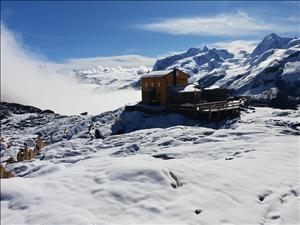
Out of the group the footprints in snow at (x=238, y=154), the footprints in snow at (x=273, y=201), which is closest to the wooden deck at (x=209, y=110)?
the footprints in snow at (x=238, y=154)

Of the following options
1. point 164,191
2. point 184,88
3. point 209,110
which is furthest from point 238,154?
point 184,88

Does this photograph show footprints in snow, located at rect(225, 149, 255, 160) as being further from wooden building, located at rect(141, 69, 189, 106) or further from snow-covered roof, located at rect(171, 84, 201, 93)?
wooden building, located at rect(141, 69, 189, 106)

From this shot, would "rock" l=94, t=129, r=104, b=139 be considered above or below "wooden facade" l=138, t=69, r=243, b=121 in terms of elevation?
below

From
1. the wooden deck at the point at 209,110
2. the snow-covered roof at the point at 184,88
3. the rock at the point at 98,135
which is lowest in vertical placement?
the rock at the point at 98,135

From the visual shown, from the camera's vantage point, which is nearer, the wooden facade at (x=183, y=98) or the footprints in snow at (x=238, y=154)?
the footprints in snow at (x=238, y=154)

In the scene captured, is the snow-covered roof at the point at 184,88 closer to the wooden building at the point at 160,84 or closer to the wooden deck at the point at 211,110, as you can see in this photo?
the wooden building at the point at 160,84

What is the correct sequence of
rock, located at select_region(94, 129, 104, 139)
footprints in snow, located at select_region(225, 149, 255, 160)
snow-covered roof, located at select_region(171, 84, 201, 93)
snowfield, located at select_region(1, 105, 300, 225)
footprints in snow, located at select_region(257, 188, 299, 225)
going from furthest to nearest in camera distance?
1. snow-covered roof, located at select_region(171, 84, 201, 93)
2. rock, located at select_region(94, 129, 104, 139)
3. footprints in snow, located at select_region(225, 149, 255, 160)
4. footprints in snow, located at select_region(257, 188, 299, 225)
5. snowfield, located at select_region(1, 105, 300, 225)

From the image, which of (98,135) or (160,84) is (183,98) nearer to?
(160,84)

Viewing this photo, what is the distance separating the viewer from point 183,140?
35469 millimetres

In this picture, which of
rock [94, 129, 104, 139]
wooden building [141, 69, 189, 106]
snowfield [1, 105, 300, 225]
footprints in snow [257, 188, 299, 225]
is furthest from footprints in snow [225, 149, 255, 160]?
wooden building [141, 69, 189, 106]

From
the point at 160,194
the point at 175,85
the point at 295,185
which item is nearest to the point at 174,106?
the point at 175,85

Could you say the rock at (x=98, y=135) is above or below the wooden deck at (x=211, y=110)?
below

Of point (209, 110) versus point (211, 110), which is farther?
point (211, 110)

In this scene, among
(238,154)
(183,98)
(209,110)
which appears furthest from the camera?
(183,98)
